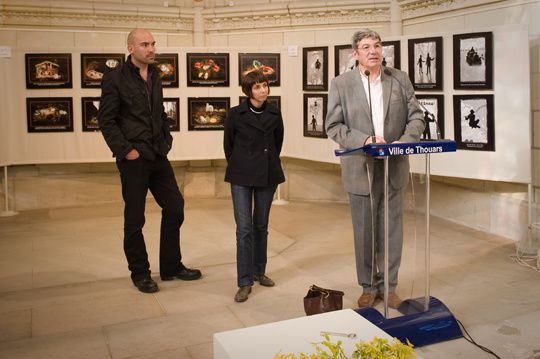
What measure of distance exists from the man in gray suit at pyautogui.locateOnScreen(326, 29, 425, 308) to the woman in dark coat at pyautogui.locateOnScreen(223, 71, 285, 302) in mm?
652

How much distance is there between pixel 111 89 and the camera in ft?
16.0

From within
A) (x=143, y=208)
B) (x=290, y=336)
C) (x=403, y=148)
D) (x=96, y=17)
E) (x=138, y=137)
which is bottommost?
(x=290, y=336)

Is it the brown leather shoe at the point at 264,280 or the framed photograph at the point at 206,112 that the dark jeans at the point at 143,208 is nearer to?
the brown leather shoe at the point at 264,280

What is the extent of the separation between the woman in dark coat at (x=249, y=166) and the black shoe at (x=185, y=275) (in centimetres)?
62

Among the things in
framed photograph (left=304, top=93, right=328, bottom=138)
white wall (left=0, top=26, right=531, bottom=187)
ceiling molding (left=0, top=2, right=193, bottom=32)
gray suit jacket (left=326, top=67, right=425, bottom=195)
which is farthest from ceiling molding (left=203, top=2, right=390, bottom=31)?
gray suit jacket (left=326, top=67, right=425, bottom=195)

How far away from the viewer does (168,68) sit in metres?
8.11

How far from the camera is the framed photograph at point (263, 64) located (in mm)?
8164

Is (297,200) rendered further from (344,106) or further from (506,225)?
(344,106)

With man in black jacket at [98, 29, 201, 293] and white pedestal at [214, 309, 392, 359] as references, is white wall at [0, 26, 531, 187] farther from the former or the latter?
white pedestal at [214, 309, 392, 359]

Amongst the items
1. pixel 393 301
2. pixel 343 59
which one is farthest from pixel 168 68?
pixel 393 301

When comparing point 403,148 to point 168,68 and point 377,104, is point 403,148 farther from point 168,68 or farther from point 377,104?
point 168,68

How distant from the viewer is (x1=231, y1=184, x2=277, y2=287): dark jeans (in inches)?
188

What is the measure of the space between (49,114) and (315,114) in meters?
3.32

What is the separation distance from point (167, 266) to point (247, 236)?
0.88 meters
